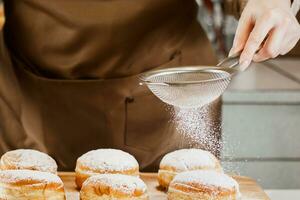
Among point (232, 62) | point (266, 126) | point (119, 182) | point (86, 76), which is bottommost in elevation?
point (266, 126)

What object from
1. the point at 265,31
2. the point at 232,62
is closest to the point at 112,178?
the point at 232,62

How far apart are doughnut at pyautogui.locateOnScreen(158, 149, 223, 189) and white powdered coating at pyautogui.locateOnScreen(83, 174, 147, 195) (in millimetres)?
148

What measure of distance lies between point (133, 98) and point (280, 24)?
59 cm

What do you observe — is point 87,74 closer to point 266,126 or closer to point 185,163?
point 185,163

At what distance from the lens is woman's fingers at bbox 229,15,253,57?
5.27 ft

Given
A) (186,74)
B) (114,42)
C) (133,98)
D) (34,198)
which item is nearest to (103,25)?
(114,42)

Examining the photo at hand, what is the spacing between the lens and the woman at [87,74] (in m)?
2.04

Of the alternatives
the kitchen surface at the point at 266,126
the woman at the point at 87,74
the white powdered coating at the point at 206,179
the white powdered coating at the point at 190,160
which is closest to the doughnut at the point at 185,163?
the white powdered coating at the point at 190,160

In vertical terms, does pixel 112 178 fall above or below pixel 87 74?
below

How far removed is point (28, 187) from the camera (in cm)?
150

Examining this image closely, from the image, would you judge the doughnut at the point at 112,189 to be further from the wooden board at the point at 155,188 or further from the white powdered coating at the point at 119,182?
the wooden board at the point at 155,188

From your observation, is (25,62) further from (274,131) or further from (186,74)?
(274,131)

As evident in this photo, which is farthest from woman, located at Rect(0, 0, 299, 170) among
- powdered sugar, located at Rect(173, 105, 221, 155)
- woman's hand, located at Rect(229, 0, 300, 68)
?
woman's hand, located at Rect(229, 0, 300, 68)

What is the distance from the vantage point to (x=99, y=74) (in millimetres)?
2070
